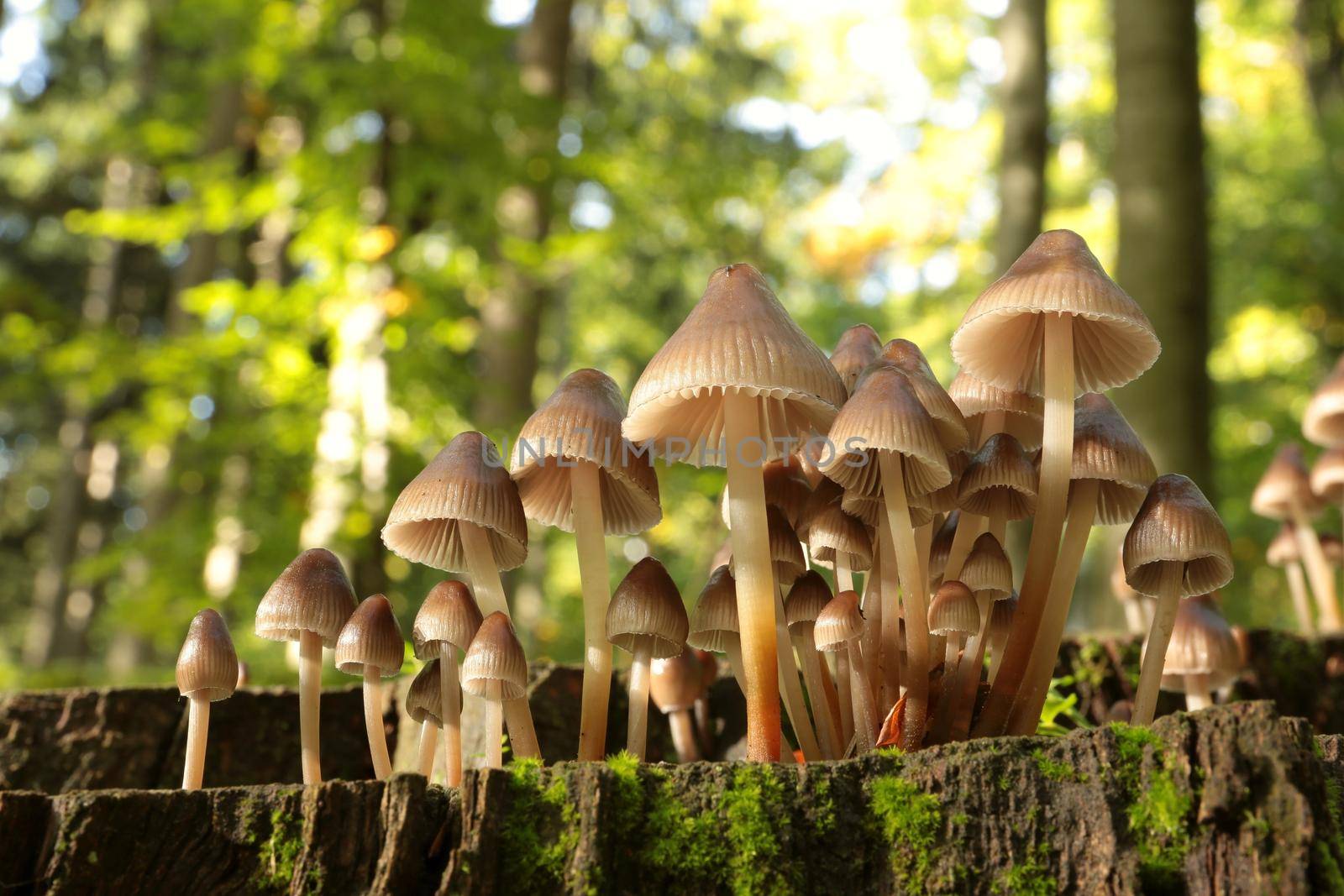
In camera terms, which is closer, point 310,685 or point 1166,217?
point 310,685

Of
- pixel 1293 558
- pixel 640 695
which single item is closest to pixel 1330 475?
pixel 1293 558

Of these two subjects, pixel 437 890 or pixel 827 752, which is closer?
pixel 437 890

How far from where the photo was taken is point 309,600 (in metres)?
2.31

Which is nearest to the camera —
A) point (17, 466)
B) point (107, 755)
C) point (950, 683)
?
point (950, 683)

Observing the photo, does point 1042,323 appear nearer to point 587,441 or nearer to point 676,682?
point 587,441

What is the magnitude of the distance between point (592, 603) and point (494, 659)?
0.29 meters

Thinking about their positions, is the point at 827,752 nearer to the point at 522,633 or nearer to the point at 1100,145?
the point at 522,633

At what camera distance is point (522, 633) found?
721 cm

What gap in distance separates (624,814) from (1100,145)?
17396 mm

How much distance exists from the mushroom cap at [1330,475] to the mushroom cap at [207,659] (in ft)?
13.2

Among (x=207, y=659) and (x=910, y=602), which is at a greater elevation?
(x=910, y=602)

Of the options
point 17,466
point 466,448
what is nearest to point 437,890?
point 466,448

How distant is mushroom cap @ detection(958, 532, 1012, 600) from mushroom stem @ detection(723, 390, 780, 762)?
0.45 metres

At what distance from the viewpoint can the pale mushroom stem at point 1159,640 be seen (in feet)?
7.54
